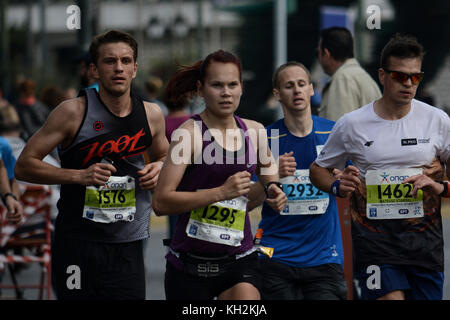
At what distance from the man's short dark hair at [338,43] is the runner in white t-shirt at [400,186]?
100 inches

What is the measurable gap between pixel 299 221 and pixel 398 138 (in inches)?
43.9

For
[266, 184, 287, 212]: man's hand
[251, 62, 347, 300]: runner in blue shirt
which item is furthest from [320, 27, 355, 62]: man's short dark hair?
[266, 184, 287, 212]: man's hand

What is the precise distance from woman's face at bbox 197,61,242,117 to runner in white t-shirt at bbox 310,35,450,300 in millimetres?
792

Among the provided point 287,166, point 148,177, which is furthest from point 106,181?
point 287,166

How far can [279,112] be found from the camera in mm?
18141

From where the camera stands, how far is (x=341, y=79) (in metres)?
7.70

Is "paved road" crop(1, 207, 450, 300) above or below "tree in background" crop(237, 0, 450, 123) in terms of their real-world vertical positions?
below

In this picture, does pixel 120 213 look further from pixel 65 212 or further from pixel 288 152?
pixel 288 152

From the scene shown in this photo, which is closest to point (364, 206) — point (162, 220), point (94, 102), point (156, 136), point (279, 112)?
point (156, 136)

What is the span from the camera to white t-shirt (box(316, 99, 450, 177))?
531 cm

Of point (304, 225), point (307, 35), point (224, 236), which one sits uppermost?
point (307, 35)

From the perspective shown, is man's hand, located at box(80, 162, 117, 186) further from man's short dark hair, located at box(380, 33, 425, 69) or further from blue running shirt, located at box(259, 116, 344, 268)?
man's short dark hair, located at box(380, 33, 425, 69)

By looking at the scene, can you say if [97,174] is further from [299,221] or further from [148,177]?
[299,221]

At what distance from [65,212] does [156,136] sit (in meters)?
0.73
